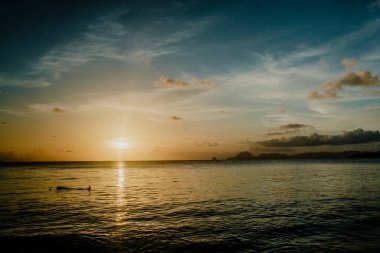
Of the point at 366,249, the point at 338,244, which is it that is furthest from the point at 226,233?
the point at 366,249

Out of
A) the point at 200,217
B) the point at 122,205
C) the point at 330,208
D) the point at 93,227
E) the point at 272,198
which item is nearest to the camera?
the point at 93,227

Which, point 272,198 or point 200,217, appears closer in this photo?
point 200,217

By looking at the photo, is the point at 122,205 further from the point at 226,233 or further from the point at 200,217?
the point at 226,233

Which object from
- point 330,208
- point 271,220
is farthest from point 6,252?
point 330,208

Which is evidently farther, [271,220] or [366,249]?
[271,220]

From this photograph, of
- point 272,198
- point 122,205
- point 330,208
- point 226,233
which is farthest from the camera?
point 272,198

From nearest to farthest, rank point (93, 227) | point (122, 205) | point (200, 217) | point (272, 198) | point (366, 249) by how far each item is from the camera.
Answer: point (366, 249)
point (93, 227)
point (200, 217)
point (122, 205)
point (272, 198)

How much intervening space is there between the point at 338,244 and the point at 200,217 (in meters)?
12.8

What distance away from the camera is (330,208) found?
31.3m

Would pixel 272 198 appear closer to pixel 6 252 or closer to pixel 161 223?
pixel 161 223

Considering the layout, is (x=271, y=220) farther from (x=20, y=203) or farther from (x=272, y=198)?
(x=20, y=203)

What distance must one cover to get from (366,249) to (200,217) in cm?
1442

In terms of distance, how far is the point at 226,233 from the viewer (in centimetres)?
2133

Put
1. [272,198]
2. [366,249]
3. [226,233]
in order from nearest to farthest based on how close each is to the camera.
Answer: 1. [366,249]
2. [226,233]
3. [272,198]
